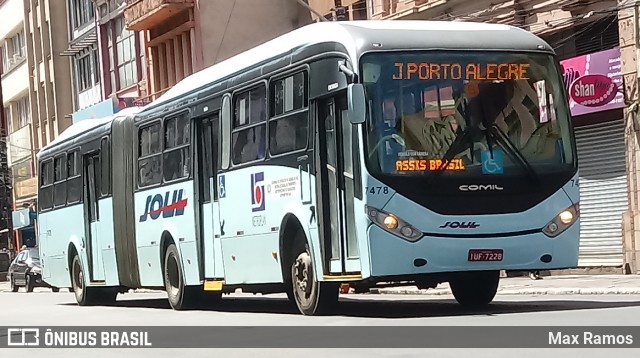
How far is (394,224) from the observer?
1551cm

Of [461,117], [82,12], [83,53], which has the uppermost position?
[82,12]

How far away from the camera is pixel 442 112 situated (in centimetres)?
1565

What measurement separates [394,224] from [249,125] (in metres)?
3.80

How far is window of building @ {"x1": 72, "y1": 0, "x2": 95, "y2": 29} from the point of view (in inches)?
2481

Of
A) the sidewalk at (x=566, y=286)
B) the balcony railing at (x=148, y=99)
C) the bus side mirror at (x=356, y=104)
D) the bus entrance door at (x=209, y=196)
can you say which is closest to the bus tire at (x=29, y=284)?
the balcony railing at (x=148, y=99)

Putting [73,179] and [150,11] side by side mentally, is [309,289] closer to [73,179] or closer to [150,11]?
[73,179]

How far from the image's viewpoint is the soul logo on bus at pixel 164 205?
21562mm

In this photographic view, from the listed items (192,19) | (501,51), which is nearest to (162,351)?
(501,51)

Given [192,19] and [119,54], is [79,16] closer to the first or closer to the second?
[119,54]

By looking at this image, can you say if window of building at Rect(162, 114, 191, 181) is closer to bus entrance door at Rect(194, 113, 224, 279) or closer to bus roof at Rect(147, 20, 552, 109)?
bus entrance door at Rect(194, 113, 224, 279)

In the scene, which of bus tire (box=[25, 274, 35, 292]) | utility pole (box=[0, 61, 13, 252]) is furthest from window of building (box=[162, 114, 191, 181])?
utility pole (box=[0, 61, 13, 252])

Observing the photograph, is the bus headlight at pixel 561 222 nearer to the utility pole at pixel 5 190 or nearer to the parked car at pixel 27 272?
the parked car at pixel 27 272

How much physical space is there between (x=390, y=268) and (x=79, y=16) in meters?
52.3

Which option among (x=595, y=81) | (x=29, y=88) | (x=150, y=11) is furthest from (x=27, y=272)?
(x=29, y=88)
